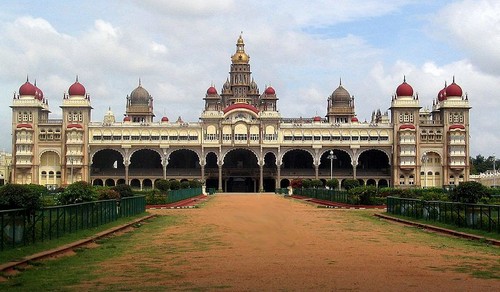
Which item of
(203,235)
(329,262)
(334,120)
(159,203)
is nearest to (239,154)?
(334,120)

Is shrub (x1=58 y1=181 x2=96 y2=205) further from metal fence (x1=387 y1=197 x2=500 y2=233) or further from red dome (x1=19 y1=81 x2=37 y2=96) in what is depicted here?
red dome (x1=19 y1=81 x2=37 y2=96)

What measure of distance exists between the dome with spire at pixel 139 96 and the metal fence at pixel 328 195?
49.8m

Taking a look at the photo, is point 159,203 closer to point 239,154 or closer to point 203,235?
point 203,235

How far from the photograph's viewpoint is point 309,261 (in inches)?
627

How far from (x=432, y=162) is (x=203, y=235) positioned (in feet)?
260

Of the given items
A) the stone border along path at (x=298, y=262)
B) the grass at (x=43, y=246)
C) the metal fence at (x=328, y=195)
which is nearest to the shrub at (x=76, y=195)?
the grass at (x=43, y=246)

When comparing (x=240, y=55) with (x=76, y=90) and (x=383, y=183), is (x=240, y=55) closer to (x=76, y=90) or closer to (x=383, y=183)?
(x=76, y=90)

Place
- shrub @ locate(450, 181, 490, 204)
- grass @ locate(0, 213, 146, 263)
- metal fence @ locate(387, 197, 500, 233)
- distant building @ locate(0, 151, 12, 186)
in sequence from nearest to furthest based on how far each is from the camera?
grass @ locate(0, 213, 146, 263) → metal fence @ locate(387, 197, 500, 233) → shrub @ locate(450, 181, 490, 204) → distant building @ locate(0, 151, 12, 186)

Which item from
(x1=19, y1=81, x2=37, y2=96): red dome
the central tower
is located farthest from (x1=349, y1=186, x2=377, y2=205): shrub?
the central tower

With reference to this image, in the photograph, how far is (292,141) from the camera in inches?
3866

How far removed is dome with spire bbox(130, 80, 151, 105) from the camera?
114m

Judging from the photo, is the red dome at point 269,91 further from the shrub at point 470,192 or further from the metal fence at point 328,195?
the shrub at point 470,192

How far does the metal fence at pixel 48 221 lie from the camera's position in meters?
17.1

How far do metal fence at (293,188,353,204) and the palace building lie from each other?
28.8 metres
